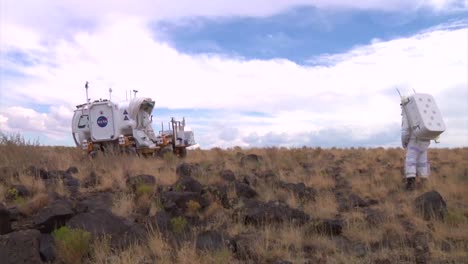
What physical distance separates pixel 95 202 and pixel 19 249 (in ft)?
10.6

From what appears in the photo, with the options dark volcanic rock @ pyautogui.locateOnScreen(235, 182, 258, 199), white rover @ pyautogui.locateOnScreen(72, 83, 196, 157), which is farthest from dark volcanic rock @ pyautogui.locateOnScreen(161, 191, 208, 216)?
white rover @ pyautogui.locateOnScreen(72, 83, 196, 157)

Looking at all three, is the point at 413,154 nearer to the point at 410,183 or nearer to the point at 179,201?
the point at 410,183

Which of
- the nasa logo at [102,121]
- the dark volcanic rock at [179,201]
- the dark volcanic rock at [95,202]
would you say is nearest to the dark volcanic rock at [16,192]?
the dark volcanic rock at [95,202]

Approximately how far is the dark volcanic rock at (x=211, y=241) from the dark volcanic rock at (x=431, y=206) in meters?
4.21

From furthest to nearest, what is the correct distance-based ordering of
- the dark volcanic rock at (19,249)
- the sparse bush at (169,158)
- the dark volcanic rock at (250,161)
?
the sparse bush at (169,158) → the dark volcanic rock at (250,161) → the dark volcanic rock at (19,249)

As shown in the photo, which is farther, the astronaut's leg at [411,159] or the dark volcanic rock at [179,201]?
the astronaut's leg at [411,159]

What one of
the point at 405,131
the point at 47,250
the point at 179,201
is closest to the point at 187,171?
the point at 179,201

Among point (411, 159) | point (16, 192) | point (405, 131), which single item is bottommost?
point (16, 192)

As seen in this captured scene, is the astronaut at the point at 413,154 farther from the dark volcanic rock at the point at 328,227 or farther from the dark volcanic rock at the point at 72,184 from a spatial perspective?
the dark volcanic rock at the point at 72,184

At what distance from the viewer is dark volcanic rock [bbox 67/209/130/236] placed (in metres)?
7.75

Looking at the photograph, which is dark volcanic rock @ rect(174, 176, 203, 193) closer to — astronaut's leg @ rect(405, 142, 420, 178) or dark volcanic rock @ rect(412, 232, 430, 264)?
dark volcanic rock @ rect(412, 232, 430, 264)

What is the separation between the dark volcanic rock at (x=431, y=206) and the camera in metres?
9.52

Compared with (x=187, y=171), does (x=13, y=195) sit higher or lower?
lower

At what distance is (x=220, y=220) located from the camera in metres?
9.20
